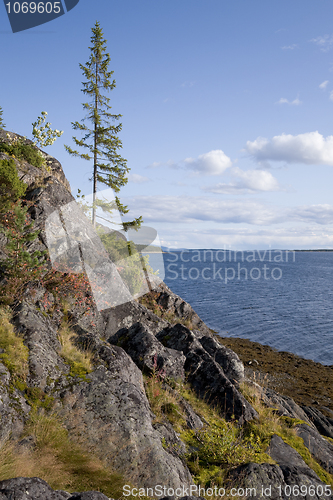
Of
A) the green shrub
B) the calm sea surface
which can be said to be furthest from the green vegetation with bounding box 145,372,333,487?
the calm sea surface

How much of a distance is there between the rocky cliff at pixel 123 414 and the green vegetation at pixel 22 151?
7.22 meters

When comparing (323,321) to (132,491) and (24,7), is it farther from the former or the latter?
(24,7)

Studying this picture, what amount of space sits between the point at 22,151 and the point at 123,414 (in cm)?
1629

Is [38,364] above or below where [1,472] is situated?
above

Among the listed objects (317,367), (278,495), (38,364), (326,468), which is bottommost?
(317,367)

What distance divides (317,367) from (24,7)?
29.9m

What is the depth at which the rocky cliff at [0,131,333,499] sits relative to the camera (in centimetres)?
513

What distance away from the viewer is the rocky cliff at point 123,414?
202 inches

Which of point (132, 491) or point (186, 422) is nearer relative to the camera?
point (132, 491)

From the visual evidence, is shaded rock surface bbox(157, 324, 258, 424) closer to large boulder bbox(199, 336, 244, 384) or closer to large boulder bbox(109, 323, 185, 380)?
large boulder bbox(109, 323, 185, 380)

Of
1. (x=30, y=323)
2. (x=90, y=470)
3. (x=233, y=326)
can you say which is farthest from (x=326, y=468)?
(x=233, y=326)

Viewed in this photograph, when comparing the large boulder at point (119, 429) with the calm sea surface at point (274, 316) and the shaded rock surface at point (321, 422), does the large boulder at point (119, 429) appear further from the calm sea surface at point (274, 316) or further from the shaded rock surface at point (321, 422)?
the calm sea surface at point (274, 316)

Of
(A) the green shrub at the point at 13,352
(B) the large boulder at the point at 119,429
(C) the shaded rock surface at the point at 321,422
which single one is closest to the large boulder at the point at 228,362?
(B) the large boulder at the point at 119,429

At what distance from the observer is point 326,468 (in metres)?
8.68
